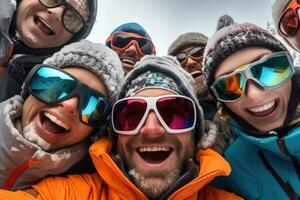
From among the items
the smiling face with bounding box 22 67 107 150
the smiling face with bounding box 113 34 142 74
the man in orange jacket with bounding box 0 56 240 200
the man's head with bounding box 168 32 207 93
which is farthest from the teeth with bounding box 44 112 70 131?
the smiling face with bounding box 113 34 142 74

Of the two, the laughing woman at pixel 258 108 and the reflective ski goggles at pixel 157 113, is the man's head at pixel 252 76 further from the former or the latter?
the reflective ski goggles at pixel 157 113

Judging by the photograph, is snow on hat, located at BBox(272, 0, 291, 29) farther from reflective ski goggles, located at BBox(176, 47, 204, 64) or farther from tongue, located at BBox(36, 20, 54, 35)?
tongue, located at BBox(36, 20, 54, 35)

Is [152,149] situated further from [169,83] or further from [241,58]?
[241,58]

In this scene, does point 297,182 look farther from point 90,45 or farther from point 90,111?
point 90,45

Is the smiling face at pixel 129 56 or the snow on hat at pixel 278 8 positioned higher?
the snow on hat at pixel 278 8

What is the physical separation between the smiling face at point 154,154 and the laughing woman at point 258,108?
1.64 ft

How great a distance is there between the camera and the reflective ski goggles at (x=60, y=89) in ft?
7.34

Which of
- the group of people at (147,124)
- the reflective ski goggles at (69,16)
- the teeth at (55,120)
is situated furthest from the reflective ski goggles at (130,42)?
the teeth at (55,120)

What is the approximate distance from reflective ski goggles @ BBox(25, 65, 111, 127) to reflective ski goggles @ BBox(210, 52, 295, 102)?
43.4 inches

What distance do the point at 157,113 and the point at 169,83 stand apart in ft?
1.15

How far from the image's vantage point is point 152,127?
7.45ft

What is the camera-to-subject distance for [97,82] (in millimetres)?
2439

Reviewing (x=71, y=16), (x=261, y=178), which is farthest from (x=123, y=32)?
(x=261, y=178)

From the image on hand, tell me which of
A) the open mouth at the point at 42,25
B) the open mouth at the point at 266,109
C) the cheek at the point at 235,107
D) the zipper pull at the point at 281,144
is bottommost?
the zipper pull at the point at 281,144
